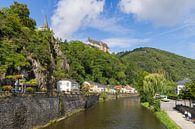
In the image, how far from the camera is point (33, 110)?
31078 millimetres

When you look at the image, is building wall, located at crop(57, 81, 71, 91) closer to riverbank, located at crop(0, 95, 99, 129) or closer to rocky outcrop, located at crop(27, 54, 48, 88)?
rocky outcrop, located at crop(27, 54, 48, 88)

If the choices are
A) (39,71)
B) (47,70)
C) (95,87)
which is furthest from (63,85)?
(95,87)

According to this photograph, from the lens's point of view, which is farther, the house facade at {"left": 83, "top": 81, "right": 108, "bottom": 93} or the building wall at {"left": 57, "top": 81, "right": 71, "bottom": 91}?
the house facade at {"left": 83, "top": 81, "right": 108, "bottom": 93}

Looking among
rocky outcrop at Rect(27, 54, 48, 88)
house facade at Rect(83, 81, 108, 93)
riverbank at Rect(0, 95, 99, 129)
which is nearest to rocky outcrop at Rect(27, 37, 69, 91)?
rocky outcrop at Rect(27, 54, 48, 88)

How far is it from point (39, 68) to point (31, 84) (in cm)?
1103

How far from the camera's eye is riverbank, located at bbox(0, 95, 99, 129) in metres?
24.4

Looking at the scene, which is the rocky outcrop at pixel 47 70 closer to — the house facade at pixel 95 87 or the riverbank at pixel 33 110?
the riverbank at pixel 33 110

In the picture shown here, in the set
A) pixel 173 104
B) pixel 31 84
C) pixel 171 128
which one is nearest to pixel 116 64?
pixel 173 104

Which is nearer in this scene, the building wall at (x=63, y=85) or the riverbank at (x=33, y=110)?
the riverbank at (x=33, y=110)

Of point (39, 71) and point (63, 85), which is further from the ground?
point (39, 71)

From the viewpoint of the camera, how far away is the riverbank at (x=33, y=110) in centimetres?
2441

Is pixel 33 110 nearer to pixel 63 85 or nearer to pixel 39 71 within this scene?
pixel 39 71

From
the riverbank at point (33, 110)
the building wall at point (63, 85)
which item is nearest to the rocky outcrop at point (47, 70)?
the building wall at point (63, 85)

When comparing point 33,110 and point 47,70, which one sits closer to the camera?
point 33,110
